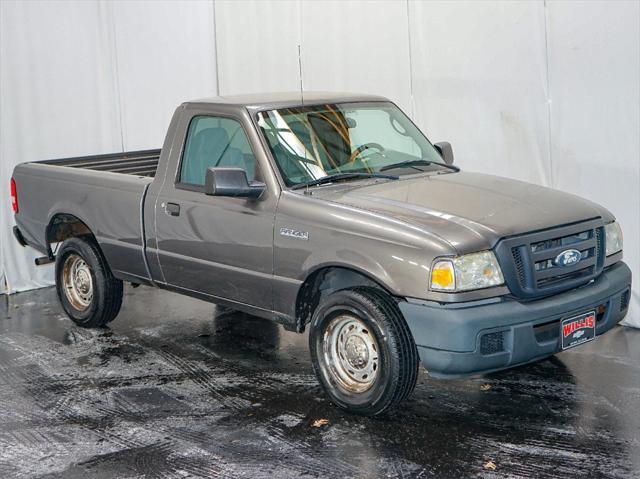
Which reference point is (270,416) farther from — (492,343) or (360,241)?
(492,343)

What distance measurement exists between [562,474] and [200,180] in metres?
3.27

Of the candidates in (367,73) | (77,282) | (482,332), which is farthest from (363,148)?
(367,73)

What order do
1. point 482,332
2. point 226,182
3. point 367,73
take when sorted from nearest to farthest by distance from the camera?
point 482,332
point 226,182
point 367,73

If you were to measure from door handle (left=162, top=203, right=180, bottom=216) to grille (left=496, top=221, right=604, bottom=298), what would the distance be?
2.49 metres

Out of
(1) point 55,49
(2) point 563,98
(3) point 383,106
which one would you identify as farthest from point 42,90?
(2) point 563,98

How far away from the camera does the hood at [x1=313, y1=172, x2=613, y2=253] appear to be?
216 inches

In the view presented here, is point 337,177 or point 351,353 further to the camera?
point 337,177

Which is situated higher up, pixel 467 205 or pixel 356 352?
pixel 467 205

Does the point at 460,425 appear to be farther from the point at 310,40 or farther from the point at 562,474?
the point at 310,40

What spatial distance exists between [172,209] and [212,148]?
1.72ft

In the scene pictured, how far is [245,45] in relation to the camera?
456 inches

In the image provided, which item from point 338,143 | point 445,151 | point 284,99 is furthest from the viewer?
point 445,151

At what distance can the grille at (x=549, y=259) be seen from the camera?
546 centimetres

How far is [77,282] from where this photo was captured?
8.27m
